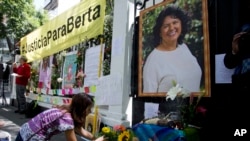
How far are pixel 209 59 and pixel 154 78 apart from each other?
38.1 inches

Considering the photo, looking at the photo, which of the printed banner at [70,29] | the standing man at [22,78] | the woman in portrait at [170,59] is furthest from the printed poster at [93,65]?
the standing man at [22,78]

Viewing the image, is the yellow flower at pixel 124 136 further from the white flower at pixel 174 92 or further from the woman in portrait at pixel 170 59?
the woman in portrait at pixel 170 59

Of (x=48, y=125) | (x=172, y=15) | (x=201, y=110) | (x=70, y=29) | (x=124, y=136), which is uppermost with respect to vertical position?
(x=70, y=29)

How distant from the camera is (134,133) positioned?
333 cm

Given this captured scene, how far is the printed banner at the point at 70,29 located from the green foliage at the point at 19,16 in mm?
8142

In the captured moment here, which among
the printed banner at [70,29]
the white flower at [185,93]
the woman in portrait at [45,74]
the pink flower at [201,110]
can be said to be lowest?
the pink flower at [201,110]

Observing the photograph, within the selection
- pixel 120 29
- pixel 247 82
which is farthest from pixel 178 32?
pixel 120 29

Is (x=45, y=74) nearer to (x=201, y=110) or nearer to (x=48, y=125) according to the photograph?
(x=48, y=125)

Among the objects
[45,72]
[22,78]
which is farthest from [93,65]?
[22,78]

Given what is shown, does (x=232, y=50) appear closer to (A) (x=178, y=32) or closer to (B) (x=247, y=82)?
(B) (x=247, y=82)

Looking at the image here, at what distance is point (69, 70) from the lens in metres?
7.20

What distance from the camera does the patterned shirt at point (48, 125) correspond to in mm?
2914

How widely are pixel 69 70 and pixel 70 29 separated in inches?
Answer: 37.7

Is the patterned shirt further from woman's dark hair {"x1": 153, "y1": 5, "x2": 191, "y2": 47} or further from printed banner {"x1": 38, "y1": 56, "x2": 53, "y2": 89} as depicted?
printed banner {"x1": 38, "y1": 56, "x2": 53, "y2": 89}
